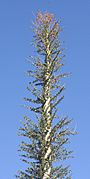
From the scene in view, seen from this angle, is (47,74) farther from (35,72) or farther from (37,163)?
(37,163)

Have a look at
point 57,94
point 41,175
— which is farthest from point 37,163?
point 57,94

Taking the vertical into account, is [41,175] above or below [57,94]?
below

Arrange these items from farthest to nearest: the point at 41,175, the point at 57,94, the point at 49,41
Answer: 1. the point at 49,41
2. the point at 57,94
3. the point at 41,175

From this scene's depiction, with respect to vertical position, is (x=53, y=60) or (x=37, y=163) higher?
(x=53, y=60)

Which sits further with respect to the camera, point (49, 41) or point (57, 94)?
point (49, 41)

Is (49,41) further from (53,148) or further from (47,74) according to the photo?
(53,148)

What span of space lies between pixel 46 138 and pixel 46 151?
737 millimetres

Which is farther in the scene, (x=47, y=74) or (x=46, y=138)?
(x=47, y=74)

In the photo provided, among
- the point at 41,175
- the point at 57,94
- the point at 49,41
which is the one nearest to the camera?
the point at 41,175

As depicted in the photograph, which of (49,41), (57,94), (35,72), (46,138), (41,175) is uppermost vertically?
(49,41)

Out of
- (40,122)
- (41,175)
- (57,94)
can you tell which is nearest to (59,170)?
(41,175)

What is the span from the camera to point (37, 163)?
936 inches

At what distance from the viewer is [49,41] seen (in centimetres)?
2758

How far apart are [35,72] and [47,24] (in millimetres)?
3430
